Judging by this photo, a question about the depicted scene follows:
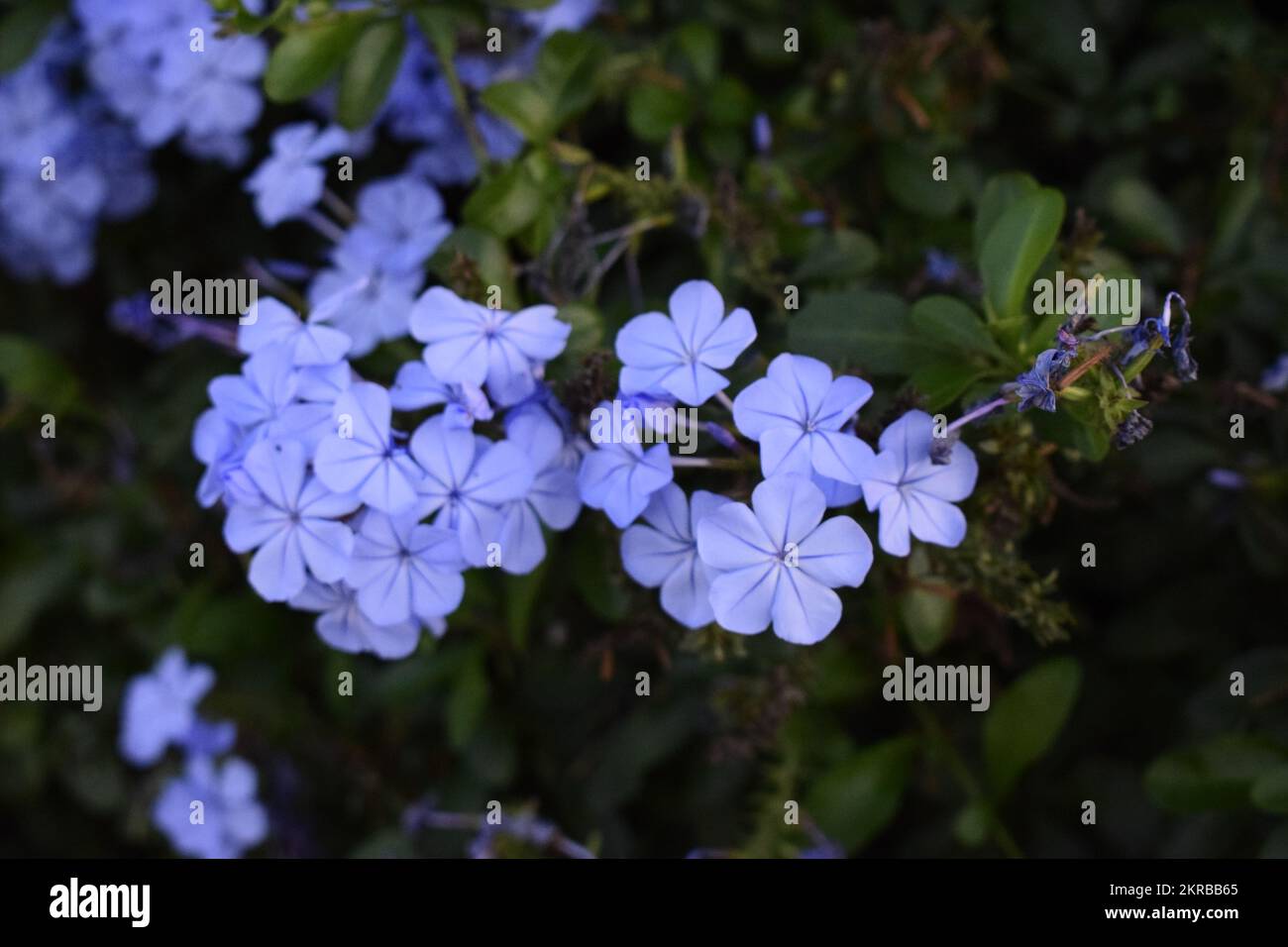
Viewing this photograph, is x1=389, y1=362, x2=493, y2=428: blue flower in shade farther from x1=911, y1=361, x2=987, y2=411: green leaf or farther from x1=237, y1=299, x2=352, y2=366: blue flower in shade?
x1=911, y1=361, x2=987, y2=411: green leaf

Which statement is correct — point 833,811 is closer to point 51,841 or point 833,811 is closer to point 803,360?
point 803,360

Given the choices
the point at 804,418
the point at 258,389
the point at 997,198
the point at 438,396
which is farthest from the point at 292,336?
the point at 997,198

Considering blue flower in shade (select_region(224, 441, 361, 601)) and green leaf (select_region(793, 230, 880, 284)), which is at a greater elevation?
green leaf (select_region(793, 230, 880, 284))

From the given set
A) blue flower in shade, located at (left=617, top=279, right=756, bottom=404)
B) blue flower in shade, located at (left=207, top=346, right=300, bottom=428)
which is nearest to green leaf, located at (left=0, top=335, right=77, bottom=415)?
blue flower in shade, located at (left=207, top=346, right=300, bottom=428)

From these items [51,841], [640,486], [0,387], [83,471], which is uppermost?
[0,387]

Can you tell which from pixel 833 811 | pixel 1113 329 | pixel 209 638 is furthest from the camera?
pixel 209 638

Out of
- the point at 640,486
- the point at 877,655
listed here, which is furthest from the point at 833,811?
the point at 640,486

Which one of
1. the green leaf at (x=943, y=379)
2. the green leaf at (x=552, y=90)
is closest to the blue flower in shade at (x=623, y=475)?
the green leaf at (x=943, y=379)

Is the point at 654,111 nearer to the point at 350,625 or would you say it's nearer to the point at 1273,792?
the point at 350,625
